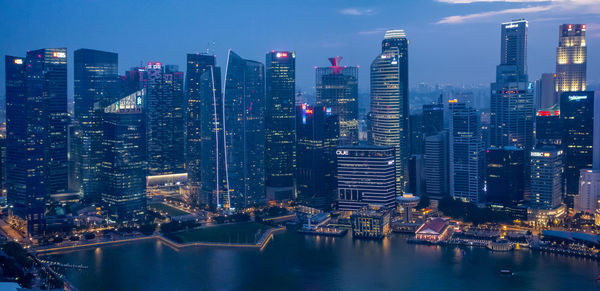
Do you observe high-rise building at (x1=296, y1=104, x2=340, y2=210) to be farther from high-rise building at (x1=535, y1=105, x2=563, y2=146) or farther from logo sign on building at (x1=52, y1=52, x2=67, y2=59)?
logo sign on building at (x1=52, y1=52, x2=67, y2=59)

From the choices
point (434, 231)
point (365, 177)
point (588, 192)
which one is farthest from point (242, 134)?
point (588, 192)

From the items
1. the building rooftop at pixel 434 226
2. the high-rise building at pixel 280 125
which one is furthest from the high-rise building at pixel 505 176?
the high-rise building at pixel 280 125

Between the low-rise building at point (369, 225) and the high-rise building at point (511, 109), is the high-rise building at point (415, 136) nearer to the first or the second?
the high-rise building at point (511, 109)

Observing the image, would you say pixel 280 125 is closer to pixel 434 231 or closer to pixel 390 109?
pixel 390 109

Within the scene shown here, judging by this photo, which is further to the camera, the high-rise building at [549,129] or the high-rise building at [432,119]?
the high-rise building at [432,119]

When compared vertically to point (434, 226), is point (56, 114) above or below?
above

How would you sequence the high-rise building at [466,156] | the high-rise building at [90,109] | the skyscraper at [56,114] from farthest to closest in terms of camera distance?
1. the skyscraper at [56,114]
2. the high-rise building at [466,156]
3. the high-rise building at [90,109]
